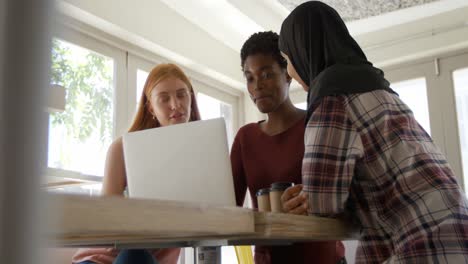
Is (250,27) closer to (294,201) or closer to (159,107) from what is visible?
(159,107)

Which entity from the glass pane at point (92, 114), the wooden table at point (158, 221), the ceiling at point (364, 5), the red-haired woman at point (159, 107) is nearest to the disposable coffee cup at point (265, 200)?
the wooden table at point (158, 221)

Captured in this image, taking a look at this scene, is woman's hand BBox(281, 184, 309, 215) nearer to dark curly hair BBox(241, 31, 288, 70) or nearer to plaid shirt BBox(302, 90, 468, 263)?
plaid shirt BBox(302, 90, 468, 263)

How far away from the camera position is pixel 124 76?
3213mm

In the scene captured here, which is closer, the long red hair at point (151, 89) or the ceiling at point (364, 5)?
the long red hair at point (151, 89)

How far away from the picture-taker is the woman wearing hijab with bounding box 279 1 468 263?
3.10ft

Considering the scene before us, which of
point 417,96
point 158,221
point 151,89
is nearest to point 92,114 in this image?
point 151,89

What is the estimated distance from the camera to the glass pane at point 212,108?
4.07 m

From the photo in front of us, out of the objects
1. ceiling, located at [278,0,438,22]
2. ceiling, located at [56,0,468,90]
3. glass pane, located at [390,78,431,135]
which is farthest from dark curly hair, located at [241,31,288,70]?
glass pane, located at [390,78,431,135]

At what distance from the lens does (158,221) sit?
0.54 m

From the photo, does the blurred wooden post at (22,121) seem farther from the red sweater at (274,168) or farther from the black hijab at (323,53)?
the red sweater at (274,168)

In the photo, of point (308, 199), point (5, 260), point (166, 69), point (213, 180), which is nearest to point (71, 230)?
point (5, 260)

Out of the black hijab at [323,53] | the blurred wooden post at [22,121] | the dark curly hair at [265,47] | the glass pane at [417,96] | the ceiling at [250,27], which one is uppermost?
the ceiling at [250,27]

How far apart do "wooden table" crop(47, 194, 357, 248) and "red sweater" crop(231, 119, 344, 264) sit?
1.73ft

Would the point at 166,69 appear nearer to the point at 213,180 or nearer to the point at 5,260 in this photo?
the point at 213,180
